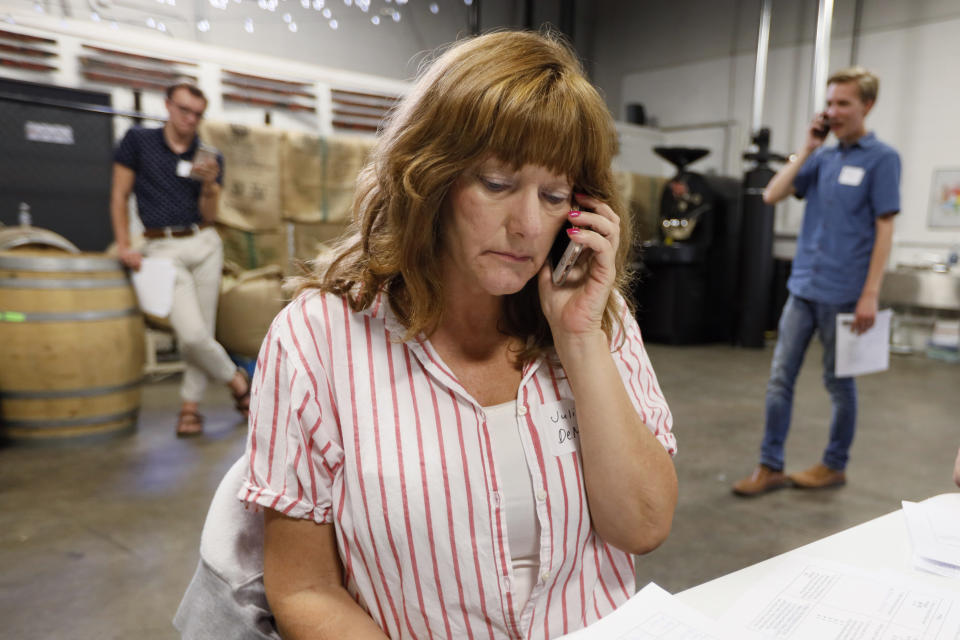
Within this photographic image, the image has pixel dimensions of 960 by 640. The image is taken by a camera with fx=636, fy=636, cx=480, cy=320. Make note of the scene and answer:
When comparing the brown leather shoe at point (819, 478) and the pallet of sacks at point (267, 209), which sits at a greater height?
the pallet of sacks at point (267, 209)

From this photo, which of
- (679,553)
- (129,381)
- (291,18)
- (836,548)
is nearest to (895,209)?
(679,553)

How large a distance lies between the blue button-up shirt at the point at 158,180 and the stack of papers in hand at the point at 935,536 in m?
3.62

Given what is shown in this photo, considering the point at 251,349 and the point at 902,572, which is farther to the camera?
the point at 251,349

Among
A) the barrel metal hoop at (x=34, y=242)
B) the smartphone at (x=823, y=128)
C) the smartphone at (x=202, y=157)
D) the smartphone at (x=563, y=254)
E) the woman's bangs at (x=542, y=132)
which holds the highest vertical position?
the smartphone at (x=823, y=128)

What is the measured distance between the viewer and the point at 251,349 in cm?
445

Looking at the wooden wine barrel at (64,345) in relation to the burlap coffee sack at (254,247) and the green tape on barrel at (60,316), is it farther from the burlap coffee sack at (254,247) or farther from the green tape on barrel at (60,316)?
the burlap coffee sack at (254,247)

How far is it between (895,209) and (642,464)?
2362 mm

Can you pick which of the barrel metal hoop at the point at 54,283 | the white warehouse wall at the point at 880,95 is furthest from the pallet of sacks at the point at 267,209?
the white warehouse wall at the point at 880,95

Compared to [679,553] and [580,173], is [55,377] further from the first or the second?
[580,173]

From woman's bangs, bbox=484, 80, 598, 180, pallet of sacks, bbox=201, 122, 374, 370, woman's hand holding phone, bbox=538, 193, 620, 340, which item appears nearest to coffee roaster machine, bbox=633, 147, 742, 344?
pallet of sacks, bbox=201, 122, 374, 370

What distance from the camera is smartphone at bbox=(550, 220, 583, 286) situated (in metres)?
0.97

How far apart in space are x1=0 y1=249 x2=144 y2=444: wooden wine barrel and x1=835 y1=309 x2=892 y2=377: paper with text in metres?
3.53

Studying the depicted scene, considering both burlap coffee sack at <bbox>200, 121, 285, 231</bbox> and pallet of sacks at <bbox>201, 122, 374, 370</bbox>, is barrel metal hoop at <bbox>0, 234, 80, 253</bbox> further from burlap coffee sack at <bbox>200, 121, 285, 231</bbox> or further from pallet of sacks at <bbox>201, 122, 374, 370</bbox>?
burlap coffee sack at <bbox>200, 121, 285, 231</bbox>

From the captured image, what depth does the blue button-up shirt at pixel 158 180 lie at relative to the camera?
347cm
